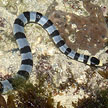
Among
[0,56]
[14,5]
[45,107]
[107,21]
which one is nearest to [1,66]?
[0,56]

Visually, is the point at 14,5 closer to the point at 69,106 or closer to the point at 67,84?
the point at 67,84

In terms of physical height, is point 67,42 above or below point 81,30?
below

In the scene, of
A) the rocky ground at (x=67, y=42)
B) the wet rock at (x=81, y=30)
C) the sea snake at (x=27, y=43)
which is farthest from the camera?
the wet rock at (x=81, y=30)

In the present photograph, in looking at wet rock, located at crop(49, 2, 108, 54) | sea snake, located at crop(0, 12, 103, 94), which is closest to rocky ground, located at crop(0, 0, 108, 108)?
wet rock, located at crop(49, 2, 108, 54)

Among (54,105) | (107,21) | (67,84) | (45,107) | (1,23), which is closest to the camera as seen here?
(45,107)

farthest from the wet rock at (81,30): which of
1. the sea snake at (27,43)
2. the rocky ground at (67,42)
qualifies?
the sea snake at (27,43)

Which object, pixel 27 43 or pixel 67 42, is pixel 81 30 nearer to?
pixel 67 42

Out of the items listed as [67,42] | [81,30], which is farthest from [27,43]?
[81,30]

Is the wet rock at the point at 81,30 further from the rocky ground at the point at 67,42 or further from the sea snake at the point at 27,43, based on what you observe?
the sea snake at the point at 27,43

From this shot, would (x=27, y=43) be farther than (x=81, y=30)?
No
